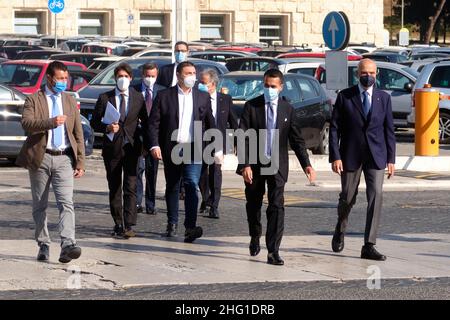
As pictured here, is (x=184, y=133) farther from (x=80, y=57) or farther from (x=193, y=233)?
(x=80, y=57)

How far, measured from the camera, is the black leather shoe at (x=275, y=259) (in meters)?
11.7

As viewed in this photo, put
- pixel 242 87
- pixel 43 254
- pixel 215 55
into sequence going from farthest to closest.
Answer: pixel 215 55, pixel 242 87, pixel 43 254

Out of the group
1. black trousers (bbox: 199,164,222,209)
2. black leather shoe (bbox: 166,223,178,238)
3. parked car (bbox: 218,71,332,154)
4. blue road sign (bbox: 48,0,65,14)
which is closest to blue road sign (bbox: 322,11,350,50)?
parked car (bbox: 218,71,332,154)

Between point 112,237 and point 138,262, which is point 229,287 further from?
point 112,237

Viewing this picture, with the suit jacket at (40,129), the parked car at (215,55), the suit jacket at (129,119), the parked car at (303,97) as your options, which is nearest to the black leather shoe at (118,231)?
the suit jacket at (129,119)

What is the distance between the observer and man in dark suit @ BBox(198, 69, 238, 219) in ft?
49.2

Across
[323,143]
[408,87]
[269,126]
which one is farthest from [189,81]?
[408,87]

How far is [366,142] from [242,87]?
10.3 meters

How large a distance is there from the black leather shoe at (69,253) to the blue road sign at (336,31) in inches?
397

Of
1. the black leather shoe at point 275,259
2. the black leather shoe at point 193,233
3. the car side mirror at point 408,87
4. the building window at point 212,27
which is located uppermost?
the building window at point 212,27

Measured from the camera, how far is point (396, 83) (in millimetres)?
28062

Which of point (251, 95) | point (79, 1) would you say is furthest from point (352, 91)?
point (79, 1)

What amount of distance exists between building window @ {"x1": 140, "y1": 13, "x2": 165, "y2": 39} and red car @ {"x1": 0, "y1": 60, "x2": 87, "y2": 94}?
164ft

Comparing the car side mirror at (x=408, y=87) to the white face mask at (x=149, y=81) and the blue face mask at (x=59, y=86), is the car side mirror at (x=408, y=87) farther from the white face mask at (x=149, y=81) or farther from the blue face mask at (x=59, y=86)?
the blue face mask at (x=59, y=86)
